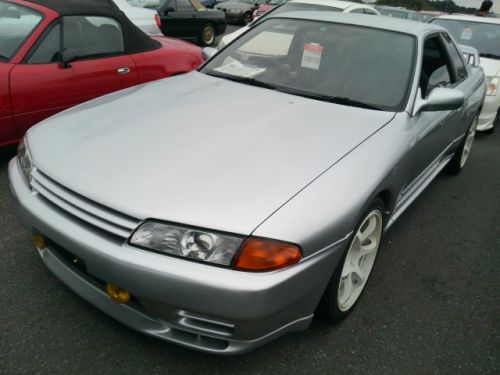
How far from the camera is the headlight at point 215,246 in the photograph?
1.67 meters

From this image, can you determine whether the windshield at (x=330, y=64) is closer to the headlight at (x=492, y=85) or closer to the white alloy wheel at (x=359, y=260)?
the white alloy wheel at (x=359, y=260)

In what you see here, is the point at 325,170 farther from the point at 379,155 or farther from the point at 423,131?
the point at 423,131

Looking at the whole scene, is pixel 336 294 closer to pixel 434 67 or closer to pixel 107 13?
pixel 434 67

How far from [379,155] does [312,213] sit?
648 millimetres

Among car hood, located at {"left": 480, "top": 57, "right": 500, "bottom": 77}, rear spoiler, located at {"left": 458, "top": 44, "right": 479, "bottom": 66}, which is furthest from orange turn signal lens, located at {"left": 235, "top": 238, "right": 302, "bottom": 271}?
car hood, located at {"left": 480, "top": 57, "right": 500, "bottom": 77}

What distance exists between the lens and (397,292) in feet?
8.65

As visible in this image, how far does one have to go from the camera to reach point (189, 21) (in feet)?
33.4

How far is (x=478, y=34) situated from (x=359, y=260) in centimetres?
551

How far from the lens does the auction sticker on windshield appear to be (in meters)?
2.95

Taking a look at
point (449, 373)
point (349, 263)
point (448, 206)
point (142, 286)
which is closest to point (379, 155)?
point (349, 263)

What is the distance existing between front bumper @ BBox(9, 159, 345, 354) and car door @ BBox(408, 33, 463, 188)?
3.76 ft

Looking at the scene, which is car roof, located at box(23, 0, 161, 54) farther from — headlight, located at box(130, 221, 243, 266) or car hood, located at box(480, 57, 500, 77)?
car hood, located at box(480, 57, 500, 77)

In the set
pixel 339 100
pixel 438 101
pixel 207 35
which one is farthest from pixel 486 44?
pixel 207 35

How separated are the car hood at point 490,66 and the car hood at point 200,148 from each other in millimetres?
3924
